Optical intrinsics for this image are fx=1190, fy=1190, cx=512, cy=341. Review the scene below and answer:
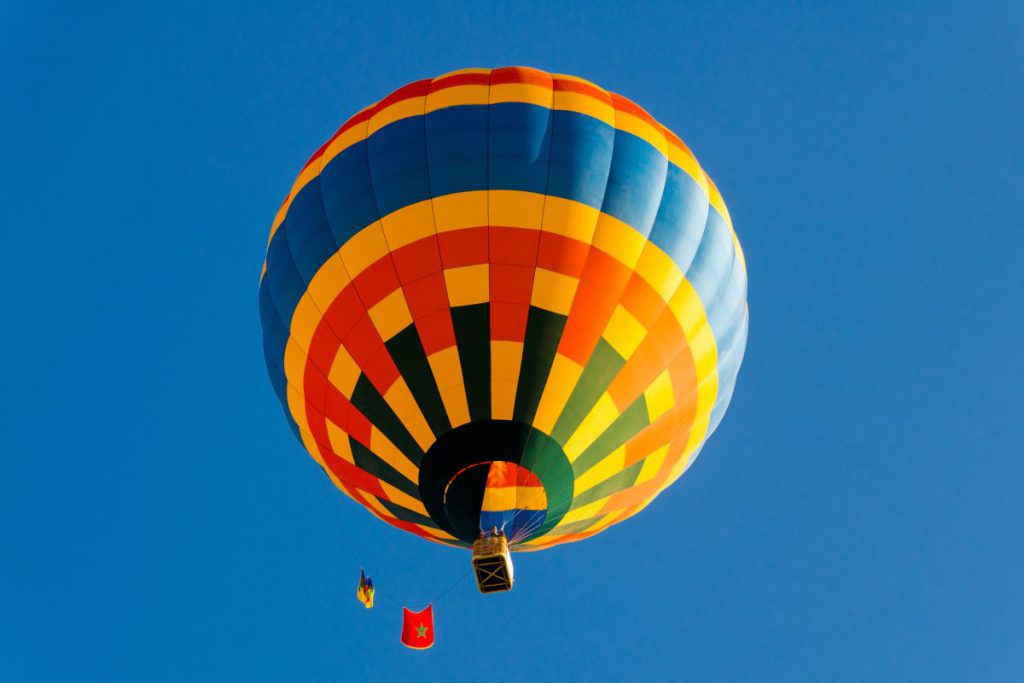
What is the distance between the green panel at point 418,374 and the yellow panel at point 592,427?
43.9 inches

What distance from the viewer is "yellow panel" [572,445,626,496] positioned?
11.0 meters

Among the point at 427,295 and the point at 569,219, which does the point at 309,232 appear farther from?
the point at 569,219

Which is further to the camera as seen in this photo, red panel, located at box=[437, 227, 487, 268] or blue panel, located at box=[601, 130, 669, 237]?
blue panel, located at box=[601, 130, 669, 237]

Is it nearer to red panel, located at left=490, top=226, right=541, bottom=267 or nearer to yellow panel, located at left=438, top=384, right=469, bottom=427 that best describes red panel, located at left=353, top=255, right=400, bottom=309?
red panel, located at left=490, top=226, right=541, bottom=267

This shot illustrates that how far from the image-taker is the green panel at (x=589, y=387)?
34.8ft

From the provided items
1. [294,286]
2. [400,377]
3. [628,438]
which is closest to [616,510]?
[628,438]

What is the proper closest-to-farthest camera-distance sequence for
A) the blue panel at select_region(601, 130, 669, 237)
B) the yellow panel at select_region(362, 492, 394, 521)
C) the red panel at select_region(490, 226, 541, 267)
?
the red panel at select_region(490, 226, 541, 267) < the blue panel at select_region(601, 130, 669, 237) < the yellow panel at select_region(362, 492, 394, 521)

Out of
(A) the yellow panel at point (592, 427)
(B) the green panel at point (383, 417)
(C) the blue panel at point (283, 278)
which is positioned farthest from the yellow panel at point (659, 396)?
(C) the blue panel at point (283, 278)

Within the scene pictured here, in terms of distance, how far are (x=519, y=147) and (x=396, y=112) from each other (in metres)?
1.45

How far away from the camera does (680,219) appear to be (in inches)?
450

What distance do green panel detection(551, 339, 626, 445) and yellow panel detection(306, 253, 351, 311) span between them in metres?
2.38

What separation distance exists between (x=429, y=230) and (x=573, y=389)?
6.43ft

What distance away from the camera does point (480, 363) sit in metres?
10.6

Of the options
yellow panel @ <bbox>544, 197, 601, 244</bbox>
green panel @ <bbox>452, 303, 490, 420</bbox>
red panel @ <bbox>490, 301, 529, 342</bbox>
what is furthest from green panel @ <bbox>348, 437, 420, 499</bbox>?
yellow panel @ <bbox>544, 197, 601, 244</bbox>
